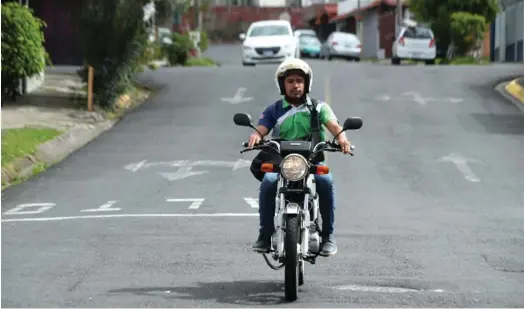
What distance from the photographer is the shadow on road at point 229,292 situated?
980cm

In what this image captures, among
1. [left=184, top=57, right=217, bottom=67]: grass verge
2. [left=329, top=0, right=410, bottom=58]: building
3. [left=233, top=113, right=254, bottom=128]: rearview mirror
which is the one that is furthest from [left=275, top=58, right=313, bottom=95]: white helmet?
A: [left=329, top=0, right=410, bottom=58]: building

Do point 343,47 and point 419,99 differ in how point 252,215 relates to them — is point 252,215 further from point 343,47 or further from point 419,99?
point 343,47

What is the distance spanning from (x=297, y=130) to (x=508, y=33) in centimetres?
5402

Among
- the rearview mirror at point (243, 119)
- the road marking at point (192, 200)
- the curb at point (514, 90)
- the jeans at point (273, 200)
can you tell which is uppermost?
the rearview mirror at point (243, 119)

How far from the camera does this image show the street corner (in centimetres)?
3491

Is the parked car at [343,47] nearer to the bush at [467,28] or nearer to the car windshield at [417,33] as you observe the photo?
the bush at [467,28]

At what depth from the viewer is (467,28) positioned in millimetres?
59375

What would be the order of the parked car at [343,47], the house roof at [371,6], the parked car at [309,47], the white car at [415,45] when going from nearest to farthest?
the white car at [415,45], the parked car at [343,47], the parked car at [309,47], the house roof at [371,6]

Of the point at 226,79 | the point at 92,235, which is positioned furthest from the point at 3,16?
Result: the point at 92,235

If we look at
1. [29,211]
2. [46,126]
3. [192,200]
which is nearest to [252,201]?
[192,200]

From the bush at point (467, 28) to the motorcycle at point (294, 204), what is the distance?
49746 mm

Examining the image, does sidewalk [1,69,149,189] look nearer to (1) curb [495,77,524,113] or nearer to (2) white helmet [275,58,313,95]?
(1) curb [495,77,524,113]

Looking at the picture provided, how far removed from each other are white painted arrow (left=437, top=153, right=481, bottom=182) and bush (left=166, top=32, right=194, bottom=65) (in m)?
33.7

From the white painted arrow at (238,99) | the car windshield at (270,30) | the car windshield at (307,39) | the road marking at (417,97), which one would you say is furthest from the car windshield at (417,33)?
the white painted arrow at (238,99)
